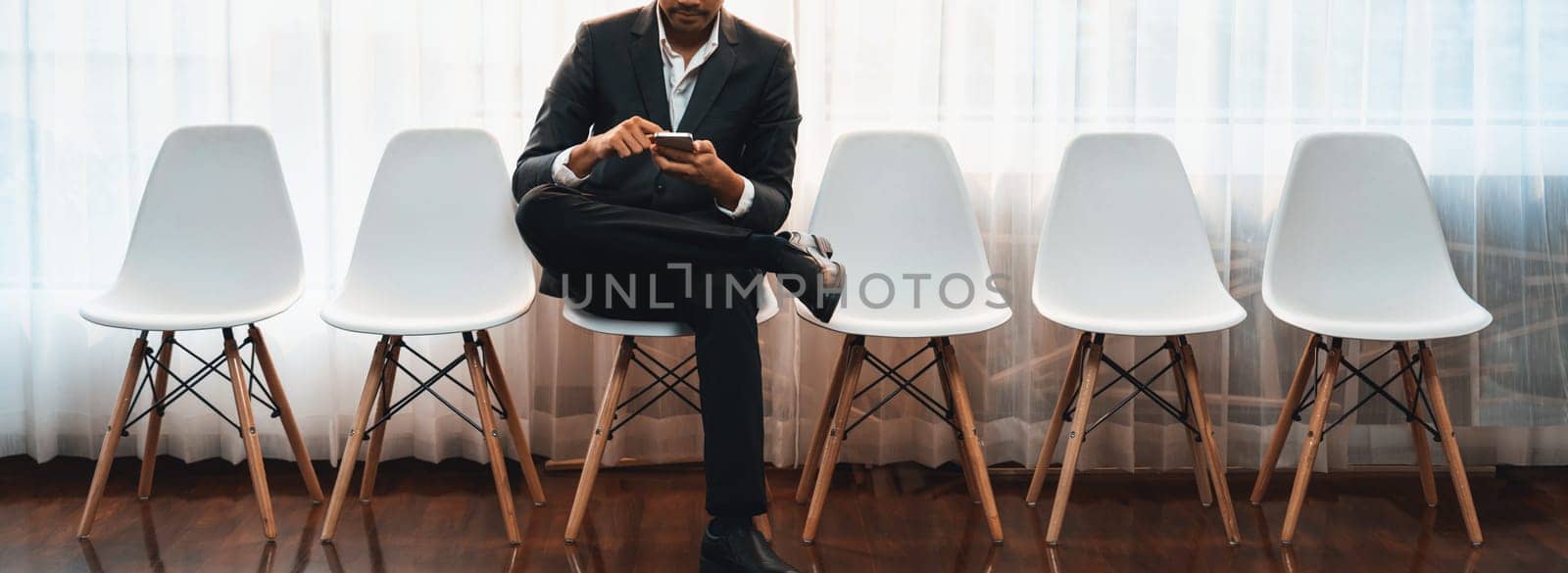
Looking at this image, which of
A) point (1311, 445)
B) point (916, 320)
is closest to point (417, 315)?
point (916, 320)

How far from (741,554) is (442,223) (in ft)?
3.59

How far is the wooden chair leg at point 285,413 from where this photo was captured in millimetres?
2617

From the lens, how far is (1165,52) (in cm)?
294

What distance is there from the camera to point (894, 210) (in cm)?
281

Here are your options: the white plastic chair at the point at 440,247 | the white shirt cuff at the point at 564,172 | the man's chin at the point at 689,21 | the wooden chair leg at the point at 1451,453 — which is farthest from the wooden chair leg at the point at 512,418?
the wooden chair leg at the point at 1451,453

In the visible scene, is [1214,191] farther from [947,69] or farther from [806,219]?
[806,219]

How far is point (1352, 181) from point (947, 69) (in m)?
0.96

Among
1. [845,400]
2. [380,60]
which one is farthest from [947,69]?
[380,60]

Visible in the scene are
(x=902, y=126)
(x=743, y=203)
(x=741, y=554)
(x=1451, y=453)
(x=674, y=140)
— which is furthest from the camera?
(x=902, y=126)

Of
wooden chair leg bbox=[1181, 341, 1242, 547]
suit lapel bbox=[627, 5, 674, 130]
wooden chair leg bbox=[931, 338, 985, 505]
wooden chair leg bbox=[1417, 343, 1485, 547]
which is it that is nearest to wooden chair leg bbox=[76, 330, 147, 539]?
suit lapel bbox=[627, 5, 674, 130]

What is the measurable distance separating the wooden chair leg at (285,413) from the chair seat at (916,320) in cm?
113

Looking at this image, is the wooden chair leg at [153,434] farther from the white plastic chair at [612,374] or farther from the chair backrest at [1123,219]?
the chair backrest at [1123,219]

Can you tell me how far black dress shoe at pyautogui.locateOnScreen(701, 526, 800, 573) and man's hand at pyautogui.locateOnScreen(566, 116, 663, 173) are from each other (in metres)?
0.73

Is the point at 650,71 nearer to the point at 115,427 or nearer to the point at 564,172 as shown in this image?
the point at 564,172
